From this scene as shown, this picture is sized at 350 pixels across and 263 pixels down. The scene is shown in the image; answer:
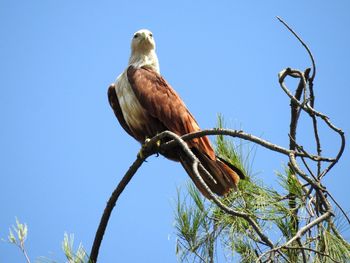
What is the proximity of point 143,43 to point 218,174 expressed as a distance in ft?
5.87

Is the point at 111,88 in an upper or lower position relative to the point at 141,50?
lower

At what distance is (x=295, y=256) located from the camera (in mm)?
2645

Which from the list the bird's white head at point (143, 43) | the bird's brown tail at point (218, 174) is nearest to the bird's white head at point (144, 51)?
the bird's white head at point (143, 43)

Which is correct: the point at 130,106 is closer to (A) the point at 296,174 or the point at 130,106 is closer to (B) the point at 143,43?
(B) the point at 143,43

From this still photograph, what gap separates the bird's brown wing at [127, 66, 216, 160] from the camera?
4430mm

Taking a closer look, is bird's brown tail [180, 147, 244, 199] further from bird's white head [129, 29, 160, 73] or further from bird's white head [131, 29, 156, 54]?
bird's white head [131, 29, 156, 54]

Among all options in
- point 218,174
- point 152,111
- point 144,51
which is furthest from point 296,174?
point 144,51

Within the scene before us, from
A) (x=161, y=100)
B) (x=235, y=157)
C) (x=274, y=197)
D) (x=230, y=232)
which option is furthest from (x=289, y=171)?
(x=161, y=100)

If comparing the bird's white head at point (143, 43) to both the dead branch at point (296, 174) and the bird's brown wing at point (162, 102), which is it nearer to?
the bird's brown wing at point (162, 102)

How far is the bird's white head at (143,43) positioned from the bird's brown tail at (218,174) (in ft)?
4.59

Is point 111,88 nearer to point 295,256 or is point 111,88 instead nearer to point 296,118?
point 296,118

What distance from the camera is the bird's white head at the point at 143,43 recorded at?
5.20m

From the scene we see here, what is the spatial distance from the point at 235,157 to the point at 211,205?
16.3 inches

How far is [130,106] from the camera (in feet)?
15.1
